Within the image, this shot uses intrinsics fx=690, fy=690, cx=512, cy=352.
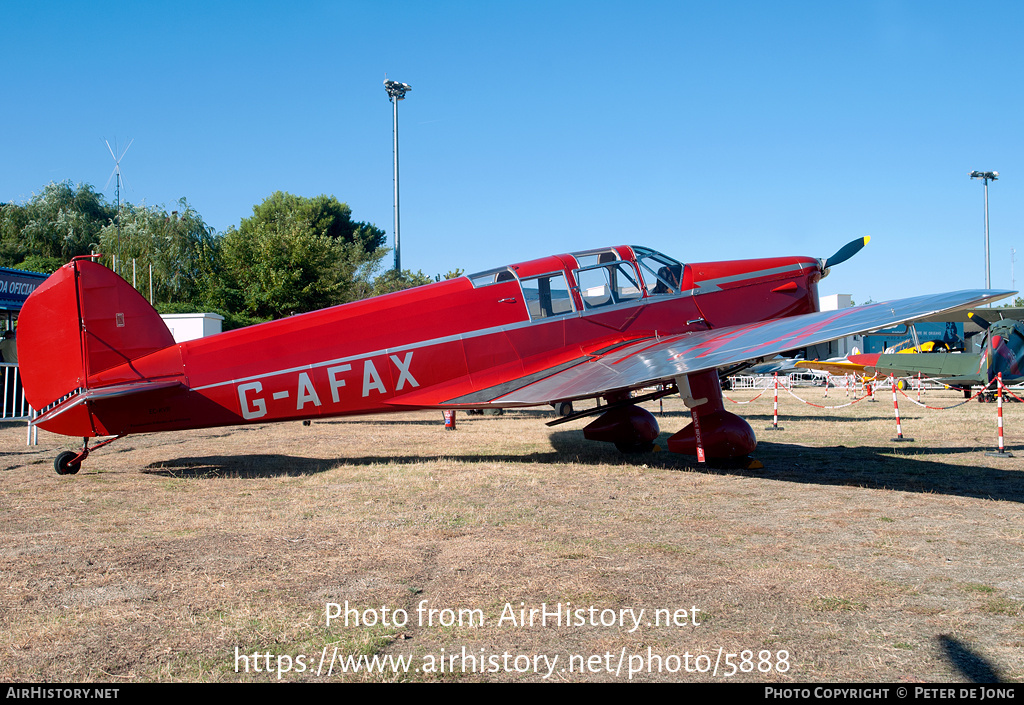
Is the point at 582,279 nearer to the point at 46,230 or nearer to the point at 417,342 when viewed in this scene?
the point at 417,342

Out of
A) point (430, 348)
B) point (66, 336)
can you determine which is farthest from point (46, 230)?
point (430, 348)

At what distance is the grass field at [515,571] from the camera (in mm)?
3107

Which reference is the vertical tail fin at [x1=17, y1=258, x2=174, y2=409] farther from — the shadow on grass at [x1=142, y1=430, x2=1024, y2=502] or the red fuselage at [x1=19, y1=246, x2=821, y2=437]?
the shadow on grass at [x1=142, y1=430, x2=1024, y2=502]

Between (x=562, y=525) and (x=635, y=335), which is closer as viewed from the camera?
(x=562, y=525)

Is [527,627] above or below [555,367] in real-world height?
below

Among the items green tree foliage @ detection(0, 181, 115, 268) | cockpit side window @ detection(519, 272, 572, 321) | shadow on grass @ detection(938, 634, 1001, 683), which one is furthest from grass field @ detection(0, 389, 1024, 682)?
green tree foliage @ detection(0, 181, 115, 268)

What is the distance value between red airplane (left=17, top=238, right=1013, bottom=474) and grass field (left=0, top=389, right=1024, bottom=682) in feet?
2.78

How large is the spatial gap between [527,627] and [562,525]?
225cm

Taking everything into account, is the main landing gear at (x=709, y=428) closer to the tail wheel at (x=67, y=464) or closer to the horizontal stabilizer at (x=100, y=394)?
the horizontal stabilizer at (x=100, y=394)

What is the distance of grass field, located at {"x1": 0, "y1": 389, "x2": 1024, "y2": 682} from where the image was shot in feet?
10.2

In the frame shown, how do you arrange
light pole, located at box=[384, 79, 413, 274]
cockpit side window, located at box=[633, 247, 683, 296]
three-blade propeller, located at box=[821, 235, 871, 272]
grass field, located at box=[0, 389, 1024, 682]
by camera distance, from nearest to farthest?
grass field, located at box=[0, 389, 1024, 682] < cockpit side window, located at box=[633, 247, 683, 296] < three-blade propeller, located at box=[821, 235, 871, 272] < light pole, located at box=[384, 79, 413, 274]

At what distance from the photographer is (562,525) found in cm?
568
